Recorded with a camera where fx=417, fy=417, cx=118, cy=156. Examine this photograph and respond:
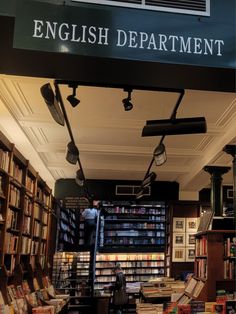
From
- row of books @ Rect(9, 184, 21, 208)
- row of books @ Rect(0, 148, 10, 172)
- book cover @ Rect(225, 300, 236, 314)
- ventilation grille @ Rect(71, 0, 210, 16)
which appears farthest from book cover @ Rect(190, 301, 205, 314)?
ventilation grille @ Rect(71, 0, 210, 16)

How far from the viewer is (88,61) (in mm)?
2537

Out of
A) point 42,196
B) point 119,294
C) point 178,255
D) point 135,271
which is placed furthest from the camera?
point 135,271

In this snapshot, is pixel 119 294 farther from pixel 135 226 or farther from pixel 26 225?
pixel 26 225

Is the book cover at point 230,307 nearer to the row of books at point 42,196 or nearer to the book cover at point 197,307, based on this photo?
the book cover at point 197,307

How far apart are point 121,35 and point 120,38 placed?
20 millimetres

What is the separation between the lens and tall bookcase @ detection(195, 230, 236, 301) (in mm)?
5513

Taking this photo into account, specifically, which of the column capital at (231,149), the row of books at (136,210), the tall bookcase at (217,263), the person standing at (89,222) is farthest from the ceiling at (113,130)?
the row of books at (136,210)

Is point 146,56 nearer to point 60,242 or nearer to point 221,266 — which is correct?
point 221,266

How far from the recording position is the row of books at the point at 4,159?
510 cm

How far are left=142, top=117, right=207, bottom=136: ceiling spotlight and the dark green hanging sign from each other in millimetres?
1511

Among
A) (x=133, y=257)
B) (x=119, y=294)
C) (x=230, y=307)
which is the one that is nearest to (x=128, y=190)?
(x=119, y=294)

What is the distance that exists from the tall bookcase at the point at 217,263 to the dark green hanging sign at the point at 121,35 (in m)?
3.69

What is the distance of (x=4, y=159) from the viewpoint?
522cm

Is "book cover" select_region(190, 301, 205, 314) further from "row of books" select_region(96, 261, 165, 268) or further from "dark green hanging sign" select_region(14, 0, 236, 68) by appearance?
"row of books" select_region(96, 261, 165, 268)
